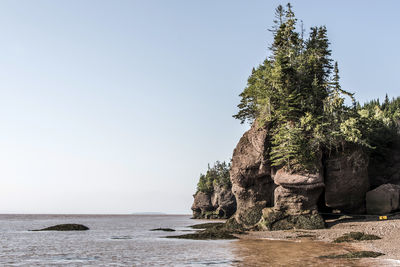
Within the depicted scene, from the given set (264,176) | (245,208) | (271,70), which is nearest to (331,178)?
(264,176)

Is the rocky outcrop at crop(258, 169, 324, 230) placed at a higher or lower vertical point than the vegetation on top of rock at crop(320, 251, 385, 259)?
higher

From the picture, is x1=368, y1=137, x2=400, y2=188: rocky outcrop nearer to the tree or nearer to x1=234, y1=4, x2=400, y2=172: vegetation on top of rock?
x1=234, y1=4, x2=400, y2=172: vegetation on top of rock

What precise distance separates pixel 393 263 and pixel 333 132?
22.1m

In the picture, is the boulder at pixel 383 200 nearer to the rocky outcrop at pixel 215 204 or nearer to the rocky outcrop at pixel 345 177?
the rocky outcrop at pixel 345 177

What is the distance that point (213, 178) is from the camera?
121 meters

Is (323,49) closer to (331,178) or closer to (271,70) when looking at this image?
(271,70)

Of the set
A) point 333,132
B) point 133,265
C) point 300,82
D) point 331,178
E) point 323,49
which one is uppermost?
point 323,49

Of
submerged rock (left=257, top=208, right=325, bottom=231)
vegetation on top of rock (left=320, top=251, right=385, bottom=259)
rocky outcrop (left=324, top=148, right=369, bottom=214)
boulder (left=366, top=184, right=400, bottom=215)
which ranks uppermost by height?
rocky outcrop (left=324, top=148, right=369, bottom=214)

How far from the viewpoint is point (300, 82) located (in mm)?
44625

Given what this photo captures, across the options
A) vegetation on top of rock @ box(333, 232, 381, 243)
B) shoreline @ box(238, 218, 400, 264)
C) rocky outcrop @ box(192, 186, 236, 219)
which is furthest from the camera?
rocky outcrop @ box(192, 186, 236, 219)

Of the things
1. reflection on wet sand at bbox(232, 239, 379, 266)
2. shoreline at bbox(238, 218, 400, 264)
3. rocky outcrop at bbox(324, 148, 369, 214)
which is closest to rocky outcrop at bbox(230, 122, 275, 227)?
shoreline at bbox(238, 218, 400, 264)

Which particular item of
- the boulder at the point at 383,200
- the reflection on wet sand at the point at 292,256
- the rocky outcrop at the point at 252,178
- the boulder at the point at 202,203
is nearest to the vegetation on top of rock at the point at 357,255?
the reflection on wet sand at the point at 292,256

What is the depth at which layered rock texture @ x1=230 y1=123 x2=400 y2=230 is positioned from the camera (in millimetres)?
40375

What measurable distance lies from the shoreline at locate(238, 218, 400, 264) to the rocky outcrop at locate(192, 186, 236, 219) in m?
63.1
